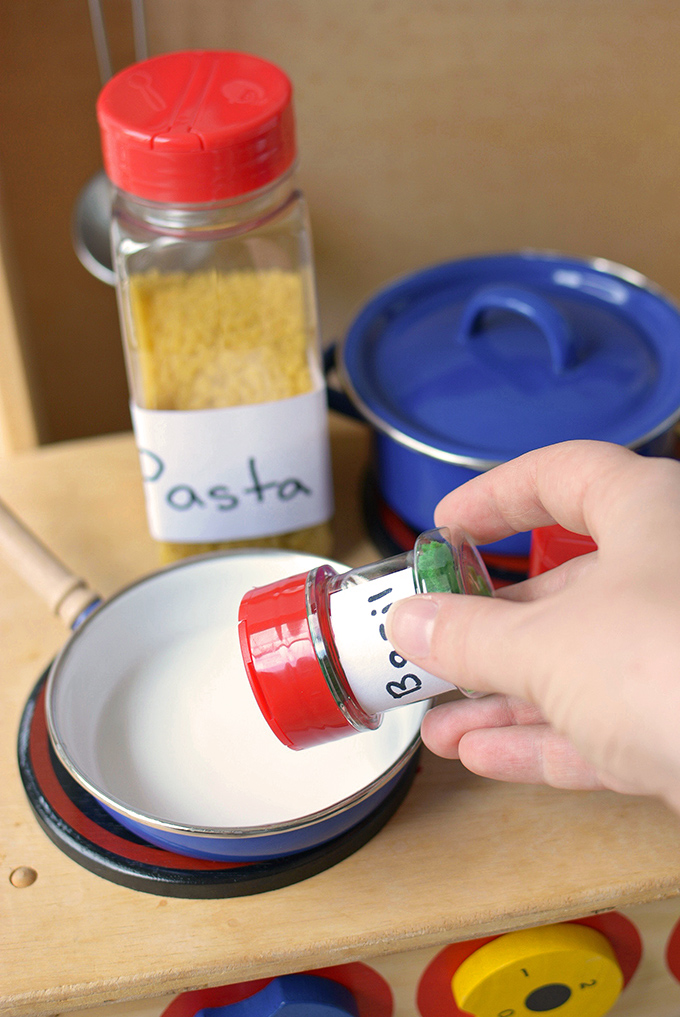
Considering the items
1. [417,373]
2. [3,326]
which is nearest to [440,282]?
[417,373]

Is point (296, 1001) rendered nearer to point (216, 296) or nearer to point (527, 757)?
point (527, 757)

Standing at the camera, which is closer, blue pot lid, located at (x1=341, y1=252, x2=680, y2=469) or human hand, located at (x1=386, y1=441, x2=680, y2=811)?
human hand, located at (x1=386, y1=441, x2=680, y2=811)

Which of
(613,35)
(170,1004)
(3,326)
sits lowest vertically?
(170,1004)

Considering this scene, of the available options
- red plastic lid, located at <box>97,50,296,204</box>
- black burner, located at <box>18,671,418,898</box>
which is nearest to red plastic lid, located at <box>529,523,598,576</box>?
black burner, located at <box>18,671,418,898</box>

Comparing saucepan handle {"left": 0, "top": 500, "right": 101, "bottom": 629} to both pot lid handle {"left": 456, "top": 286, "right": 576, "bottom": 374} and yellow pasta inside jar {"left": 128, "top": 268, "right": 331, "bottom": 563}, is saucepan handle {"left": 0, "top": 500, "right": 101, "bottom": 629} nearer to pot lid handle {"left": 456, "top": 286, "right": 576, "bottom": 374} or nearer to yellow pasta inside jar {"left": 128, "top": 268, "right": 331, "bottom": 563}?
yellow pasta inside jar {"left": 128, "top": 268, "right": 331, "bottom": 563}

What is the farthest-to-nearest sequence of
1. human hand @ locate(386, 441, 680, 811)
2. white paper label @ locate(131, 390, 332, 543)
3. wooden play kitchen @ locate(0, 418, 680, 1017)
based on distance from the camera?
white paper label @ locate(131, 390, 332, 543)
wooden play kitchen @ locate(0, 418, 680, 1017)
human hand @ locate(386, 441, 680, 811)

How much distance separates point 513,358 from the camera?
56 centimetres

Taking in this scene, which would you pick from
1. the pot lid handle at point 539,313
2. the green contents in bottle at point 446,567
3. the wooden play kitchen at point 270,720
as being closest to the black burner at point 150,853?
the wooden play kitchen at point 270,720

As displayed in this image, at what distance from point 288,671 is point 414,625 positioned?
67 millimetres

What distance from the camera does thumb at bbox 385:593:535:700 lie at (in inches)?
12.8

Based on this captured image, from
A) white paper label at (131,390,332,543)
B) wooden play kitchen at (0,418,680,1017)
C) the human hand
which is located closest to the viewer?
the human hand

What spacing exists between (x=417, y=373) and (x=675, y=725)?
1.06 feet

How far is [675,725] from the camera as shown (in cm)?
28

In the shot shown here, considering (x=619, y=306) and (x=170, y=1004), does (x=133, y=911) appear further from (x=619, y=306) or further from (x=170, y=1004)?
(x=619, y=306)
